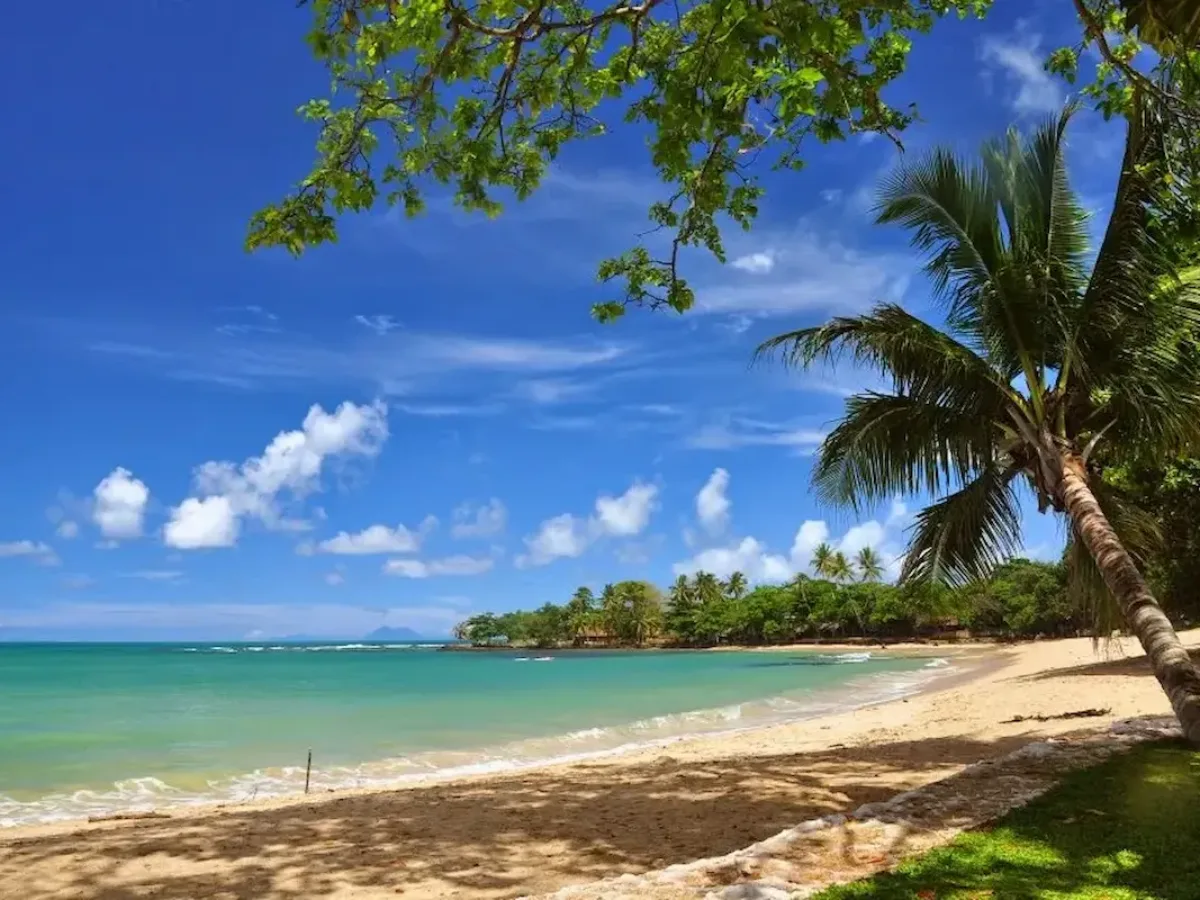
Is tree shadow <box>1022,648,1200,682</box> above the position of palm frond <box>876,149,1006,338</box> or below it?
below

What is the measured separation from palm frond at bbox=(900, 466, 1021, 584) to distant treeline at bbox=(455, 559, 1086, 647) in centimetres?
3446

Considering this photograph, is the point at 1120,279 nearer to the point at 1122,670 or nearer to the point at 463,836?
the point at 463,836

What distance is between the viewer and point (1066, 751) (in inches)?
281

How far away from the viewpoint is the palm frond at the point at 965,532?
927cm

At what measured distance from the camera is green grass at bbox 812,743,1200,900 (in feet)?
11.9

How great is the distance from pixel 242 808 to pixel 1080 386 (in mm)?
10002

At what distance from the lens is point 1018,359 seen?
8703 millimetres

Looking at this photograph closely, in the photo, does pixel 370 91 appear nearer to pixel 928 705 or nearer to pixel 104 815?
pixel 104 815

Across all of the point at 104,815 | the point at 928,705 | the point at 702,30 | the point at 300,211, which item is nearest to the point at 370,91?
the point at 300,211

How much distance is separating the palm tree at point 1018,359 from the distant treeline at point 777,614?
34.8 metres

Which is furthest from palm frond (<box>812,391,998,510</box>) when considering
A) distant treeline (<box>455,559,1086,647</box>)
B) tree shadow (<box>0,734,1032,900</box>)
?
distant treeline (<box>455,559,1086,647</box>)

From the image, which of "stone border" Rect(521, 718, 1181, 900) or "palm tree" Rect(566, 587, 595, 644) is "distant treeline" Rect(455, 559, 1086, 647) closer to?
"palm tree" Rect(566, 587, 595, 644)

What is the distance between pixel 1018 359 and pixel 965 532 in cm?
197

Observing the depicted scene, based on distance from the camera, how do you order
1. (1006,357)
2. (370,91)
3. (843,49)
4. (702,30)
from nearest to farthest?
(843,49)
(702,30)
(370,91)
(1006,357)
